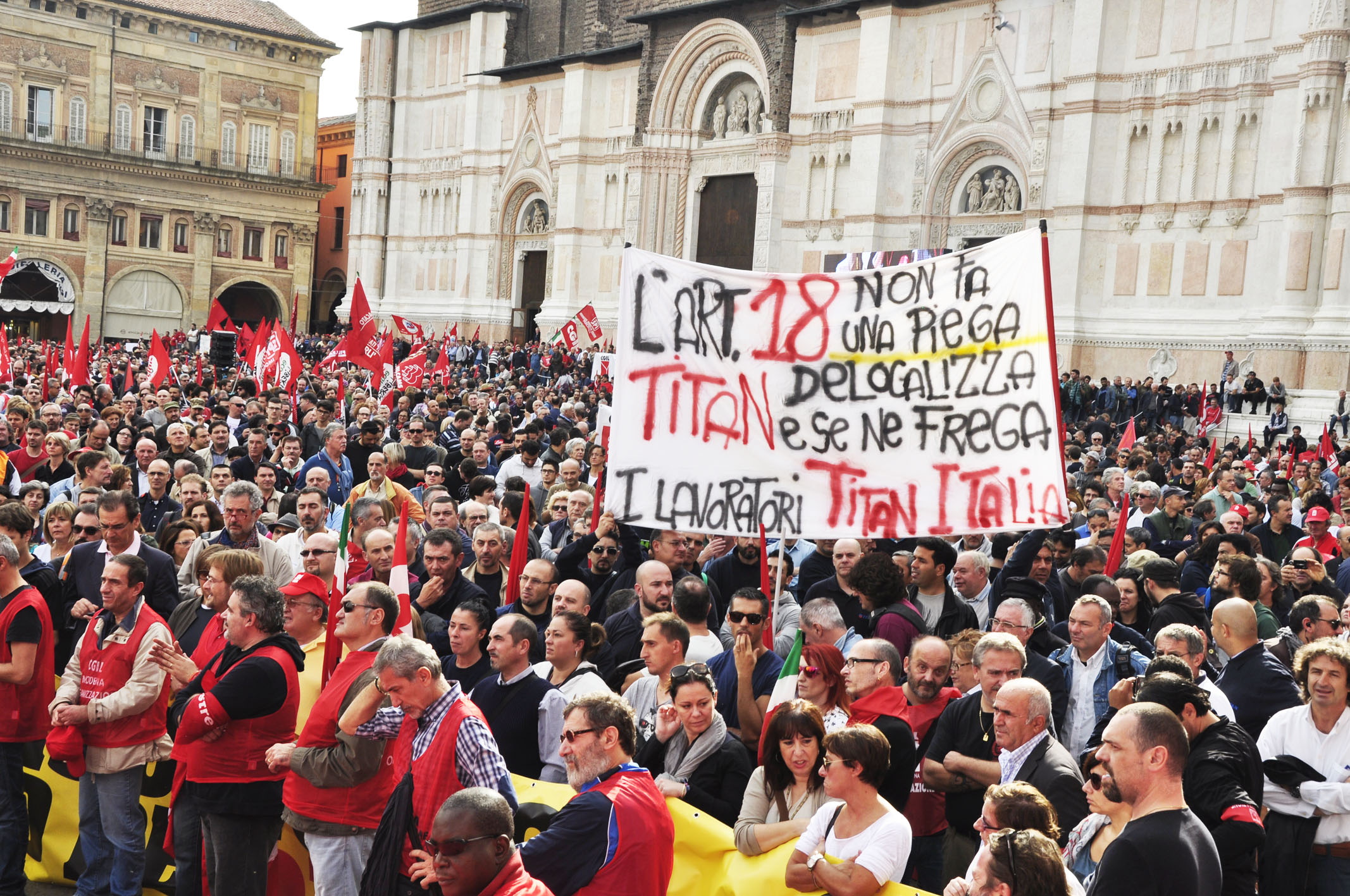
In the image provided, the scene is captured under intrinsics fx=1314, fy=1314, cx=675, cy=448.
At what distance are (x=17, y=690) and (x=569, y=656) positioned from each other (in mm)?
2734

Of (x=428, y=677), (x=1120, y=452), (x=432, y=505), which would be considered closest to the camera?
(x=428, y=677)

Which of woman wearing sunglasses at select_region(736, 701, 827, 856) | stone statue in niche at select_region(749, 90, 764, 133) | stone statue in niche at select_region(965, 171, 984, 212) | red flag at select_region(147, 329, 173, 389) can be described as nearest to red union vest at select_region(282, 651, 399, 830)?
woman wearing sunglasses at select_region(736, 701, 827, 856)

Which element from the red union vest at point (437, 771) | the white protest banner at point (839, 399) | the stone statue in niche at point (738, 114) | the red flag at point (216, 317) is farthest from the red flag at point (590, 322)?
the red union vest at point (437, 771)

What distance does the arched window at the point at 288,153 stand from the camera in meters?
58.4

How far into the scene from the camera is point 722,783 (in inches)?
208

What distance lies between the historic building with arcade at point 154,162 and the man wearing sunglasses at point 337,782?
169 ft

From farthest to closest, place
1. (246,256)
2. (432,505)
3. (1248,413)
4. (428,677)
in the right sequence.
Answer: (246,256)
(1248,413)
(432,505)
(428,677)

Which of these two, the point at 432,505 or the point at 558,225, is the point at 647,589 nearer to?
the point at 432,505

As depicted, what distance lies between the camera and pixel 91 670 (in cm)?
616

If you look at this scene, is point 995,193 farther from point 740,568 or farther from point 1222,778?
point 1222,778

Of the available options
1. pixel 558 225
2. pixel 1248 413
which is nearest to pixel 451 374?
pixel 558 225

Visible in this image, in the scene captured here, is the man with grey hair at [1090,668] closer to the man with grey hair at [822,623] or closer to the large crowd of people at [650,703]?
the large crowd of people at [650,703]

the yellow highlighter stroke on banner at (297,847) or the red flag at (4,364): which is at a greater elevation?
the red flag at (4,364)

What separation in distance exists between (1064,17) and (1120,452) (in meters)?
15.8
